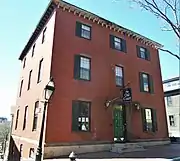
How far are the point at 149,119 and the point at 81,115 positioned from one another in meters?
6.80

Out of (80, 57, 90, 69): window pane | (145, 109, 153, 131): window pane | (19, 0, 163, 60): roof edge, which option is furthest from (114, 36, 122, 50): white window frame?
(145, 109, 153, 131): window pane

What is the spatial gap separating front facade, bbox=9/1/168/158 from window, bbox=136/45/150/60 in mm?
133

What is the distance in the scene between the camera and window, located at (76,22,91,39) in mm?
13531

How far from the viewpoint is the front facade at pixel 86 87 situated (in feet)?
36.9

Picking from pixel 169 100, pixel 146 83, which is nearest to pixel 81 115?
pixel 146 83

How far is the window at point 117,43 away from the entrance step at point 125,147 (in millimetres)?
7611

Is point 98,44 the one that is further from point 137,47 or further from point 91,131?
point 91,131

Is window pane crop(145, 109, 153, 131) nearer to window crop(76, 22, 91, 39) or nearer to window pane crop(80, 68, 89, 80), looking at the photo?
window pane crop(80, 68, 89, 80)

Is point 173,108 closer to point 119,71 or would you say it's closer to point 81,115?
point 119,71

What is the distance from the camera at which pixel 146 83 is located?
656 inches

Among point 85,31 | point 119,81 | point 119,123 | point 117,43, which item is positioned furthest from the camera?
point 117,43

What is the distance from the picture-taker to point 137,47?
17250mm

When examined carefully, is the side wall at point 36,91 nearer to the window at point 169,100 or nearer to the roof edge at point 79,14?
the roof edge at point 79,14

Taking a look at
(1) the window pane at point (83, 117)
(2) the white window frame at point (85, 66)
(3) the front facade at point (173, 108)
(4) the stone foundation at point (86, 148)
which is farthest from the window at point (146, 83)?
(3) the front facade at point (173, 108)
